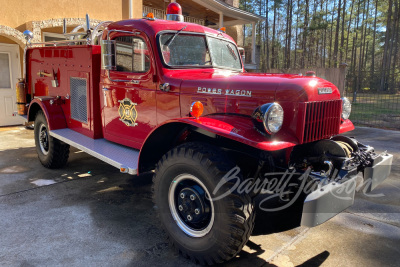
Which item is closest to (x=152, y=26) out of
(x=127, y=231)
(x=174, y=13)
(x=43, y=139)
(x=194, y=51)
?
(x=194, y=51)

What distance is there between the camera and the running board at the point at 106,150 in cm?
327

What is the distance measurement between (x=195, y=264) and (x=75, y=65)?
10.6ft

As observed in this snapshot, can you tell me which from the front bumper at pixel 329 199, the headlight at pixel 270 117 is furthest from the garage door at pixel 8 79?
the front bumper at pixel 329 199

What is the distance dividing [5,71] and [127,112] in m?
6.87

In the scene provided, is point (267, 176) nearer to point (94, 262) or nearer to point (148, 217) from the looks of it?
point (148, 217)

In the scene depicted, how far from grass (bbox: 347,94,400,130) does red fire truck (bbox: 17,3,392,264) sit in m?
7.52

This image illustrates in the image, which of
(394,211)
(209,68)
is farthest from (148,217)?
(394,211)

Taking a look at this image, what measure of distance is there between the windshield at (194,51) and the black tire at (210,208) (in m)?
1.27

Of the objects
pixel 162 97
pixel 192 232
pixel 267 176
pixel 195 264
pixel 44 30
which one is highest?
pixel 44 30

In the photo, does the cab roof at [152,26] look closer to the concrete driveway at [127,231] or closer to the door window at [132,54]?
the door window at [132,54]

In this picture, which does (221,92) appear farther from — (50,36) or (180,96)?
(50,36)

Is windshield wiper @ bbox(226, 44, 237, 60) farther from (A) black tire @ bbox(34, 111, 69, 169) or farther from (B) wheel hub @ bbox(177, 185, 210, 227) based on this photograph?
(A) black tire @ bbox(34, 111, 69, 169)

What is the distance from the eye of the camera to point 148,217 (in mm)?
3447

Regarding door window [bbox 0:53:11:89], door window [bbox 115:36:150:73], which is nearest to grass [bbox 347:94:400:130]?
door window [bbox 115:36:150:73]
